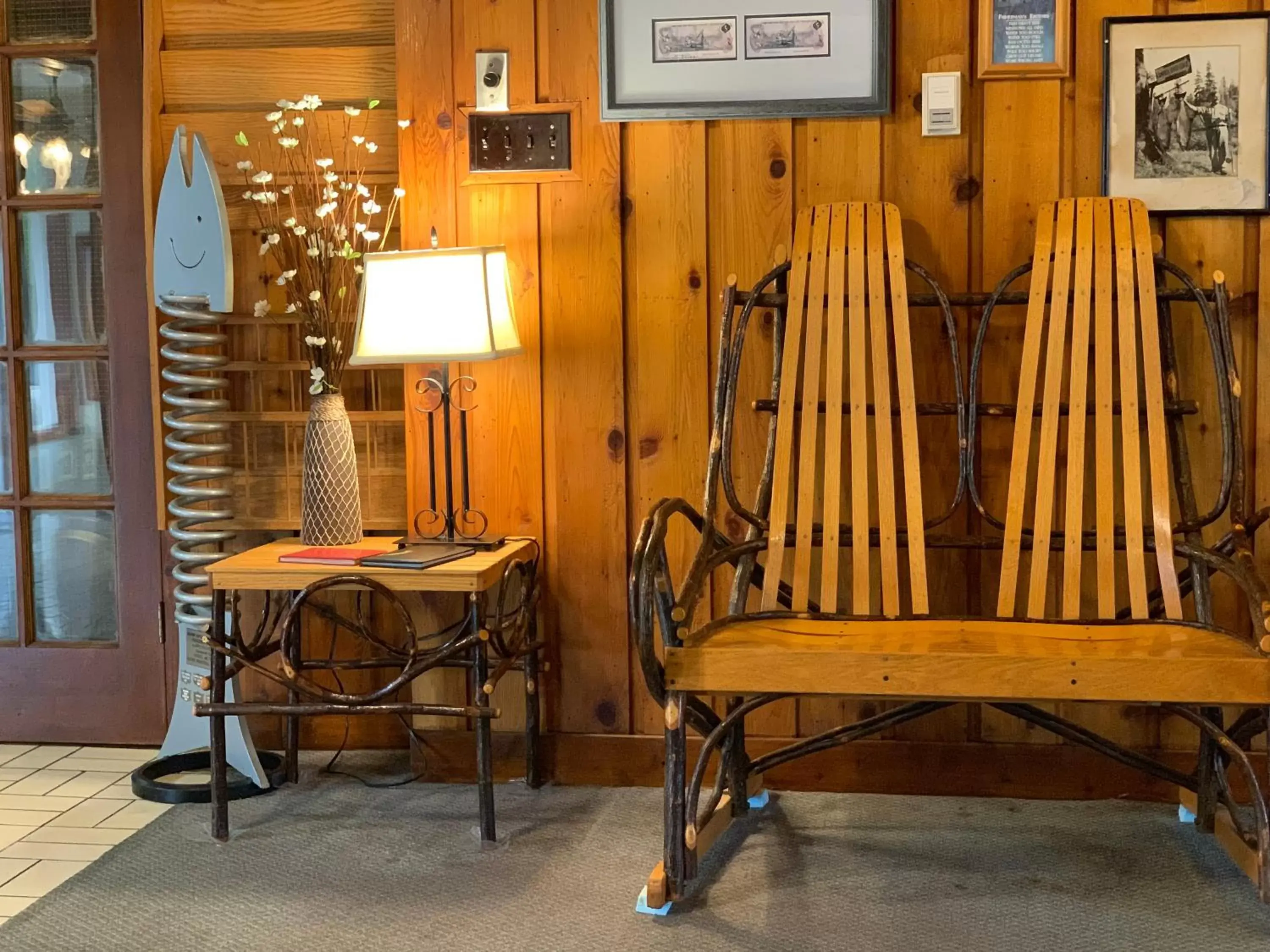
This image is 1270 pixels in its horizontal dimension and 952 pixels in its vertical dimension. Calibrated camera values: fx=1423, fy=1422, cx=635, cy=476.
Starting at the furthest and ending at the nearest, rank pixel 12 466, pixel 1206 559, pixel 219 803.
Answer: pixel 12 466 < pixel 219 803 < pixel 1206 559

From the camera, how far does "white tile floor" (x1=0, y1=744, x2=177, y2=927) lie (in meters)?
2.52

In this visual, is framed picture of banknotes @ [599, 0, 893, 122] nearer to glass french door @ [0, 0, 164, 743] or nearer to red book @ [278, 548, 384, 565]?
red book @ [278, 548, 384, 565]

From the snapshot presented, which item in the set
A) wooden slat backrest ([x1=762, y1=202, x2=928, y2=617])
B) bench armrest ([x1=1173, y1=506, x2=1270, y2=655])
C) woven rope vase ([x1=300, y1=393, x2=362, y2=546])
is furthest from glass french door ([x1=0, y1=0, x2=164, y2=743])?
bench armrest ([x1=1173, y1=506, x2=1270, y2=655])

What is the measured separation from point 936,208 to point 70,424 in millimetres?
1999

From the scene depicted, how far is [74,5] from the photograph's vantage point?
3.19 metres

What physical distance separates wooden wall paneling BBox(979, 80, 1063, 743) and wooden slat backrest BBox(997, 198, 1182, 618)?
0.34 ft

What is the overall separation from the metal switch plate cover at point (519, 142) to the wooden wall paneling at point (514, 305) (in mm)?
30

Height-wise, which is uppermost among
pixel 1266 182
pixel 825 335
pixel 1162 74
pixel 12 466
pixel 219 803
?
pixel 1162 74

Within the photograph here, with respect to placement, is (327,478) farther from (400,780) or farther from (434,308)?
(400,780)

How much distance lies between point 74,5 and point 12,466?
1.06m

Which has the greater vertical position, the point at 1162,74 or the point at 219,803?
the point at 1162,74

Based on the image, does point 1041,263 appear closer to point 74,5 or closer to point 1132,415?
point 1132,415

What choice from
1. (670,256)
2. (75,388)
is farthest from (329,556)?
(75,388)

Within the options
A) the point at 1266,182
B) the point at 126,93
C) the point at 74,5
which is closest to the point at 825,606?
the point at 1266,182
